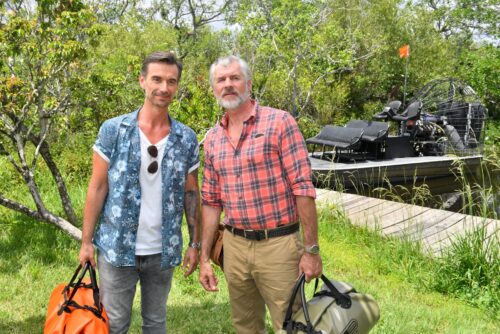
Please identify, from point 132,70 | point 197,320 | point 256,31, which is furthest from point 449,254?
point 256,31

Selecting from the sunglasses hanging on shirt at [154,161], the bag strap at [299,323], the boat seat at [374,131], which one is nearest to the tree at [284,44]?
the boat seat at [374,131]

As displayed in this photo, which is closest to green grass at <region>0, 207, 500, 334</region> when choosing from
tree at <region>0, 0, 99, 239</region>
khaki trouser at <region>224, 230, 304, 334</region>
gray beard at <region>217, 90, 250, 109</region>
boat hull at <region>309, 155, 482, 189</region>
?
tree at <region>0, 0, 99, 239</region>

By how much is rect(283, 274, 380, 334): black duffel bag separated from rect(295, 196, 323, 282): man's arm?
10 centimetres

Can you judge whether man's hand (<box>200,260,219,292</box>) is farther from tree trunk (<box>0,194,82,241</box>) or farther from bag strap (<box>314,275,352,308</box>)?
tree trunk (<box>0,194,82,241</box>)

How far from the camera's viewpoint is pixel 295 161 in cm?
225

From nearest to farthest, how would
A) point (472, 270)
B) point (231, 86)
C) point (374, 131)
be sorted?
point (231, 86) → point (472, 270) → point (374, 131)

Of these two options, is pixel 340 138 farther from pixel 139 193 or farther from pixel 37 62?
pixel 139 193

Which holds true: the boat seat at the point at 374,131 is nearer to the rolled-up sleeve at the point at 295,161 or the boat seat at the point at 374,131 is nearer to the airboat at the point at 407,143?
the airboat at the point at 407,143

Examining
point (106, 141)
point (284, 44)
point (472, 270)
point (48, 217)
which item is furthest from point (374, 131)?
point (106, 141)

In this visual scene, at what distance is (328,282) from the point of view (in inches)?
83.5

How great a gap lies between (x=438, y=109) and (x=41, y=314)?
13.3 meters

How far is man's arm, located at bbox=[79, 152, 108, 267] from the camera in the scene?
2.25 meters

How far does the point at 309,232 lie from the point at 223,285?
7.29ft

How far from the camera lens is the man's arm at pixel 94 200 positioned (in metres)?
2.25
